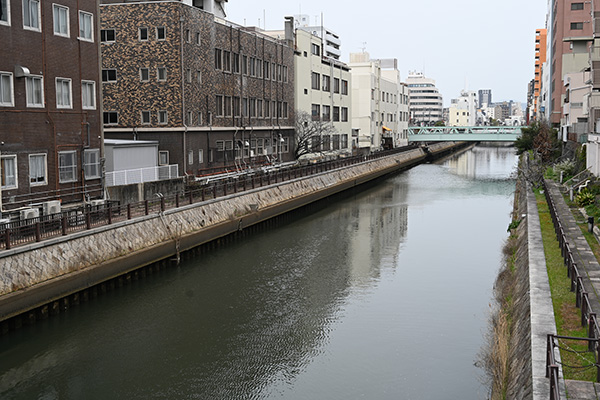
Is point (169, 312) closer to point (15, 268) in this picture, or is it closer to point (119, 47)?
point (15, 268)

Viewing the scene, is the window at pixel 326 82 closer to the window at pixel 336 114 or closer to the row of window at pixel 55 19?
the window at pixel 336 114

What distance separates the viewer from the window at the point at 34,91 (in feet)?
78.8

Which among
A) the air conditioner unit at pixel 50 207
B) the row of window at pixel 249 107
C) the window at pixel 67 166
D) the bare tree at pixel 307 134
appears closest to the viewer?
the air conditioner unit at pixel 50 207

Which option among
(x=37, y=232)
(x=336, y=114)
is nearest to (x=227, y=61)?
(x=37, y=232)

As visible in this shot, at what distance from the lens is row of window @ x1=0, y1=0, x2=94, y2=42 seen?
22.9m

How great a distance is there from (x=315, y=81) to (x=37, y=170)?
42.6 m

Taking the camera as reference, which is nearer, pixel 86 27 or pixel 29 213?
pixel 29 213

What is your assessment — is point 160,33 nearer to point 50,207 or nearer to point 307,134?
point 50,207

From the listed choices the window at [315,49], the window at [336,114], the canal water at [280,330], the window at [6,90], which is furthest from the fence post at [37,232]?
the window at [336,114]

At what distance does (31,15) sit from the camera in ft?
79.0

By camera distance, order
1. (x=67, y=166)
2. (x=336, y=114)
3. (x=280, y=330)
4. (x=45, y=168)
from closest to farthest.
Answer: (x=280, y=330) < (x=45, y=168) < (x=67, y=166) < (x=336, y=114)

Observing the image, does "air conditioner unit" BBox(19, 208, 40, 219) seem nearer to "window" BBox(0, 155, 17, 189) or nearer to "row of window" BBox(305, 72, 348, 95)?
"window" BBox(0, 155, 17, 189)

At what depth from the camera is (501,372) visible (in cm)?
1355

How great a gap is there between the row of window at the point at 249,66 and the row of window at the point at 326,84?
7824 millimetres
